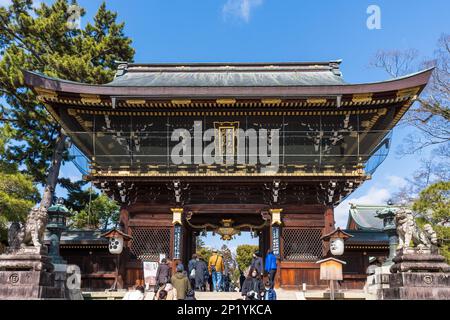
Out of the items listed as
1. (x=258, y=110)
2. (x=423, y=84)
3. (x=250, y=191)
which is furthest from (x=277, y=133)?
(x=423, y=84)

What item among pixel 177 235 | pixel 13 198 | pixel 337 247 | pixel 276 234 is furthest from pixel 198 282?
pixel 13 198

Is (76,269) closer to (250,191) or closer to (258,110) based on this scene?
(250,191)

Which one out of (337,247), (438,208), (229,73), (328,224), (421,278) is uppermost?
(229,73)

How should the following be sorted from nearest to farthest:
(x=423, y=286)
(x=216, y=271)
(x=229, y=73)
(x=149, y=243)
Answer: (x=423, y=286)
(x=216, y=271)
(x=149, y=243)
(x=229, y=73)

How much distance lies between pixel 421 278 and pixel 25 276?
12.3 metres

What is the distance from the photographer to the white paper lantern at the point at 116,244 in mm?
17406

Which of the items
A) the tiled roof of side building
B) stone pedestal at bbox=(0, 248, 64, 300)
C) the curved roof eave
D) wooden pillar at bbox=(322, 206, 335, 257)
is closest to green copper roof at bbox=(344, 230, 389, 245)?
wooden pillar at bbox=(322, 206, 335, 257)

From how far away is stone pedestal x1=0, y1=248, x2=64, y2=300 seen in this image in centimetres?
1282

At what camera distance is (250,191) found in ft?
62.2

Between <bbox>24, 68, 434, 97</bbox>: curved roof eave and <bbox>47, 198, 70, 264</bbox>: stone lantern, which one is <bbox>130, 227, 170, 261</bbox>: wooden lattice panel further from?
<bbox>24, 68, 434, 97</bbox>: curved roof eave

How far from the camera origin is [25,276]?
13.0m

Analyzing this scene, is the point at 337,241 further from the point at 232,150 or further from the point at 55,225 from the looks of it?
the point at 55,225

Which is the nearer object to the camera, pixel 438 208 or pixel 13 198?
pixel 438 208
